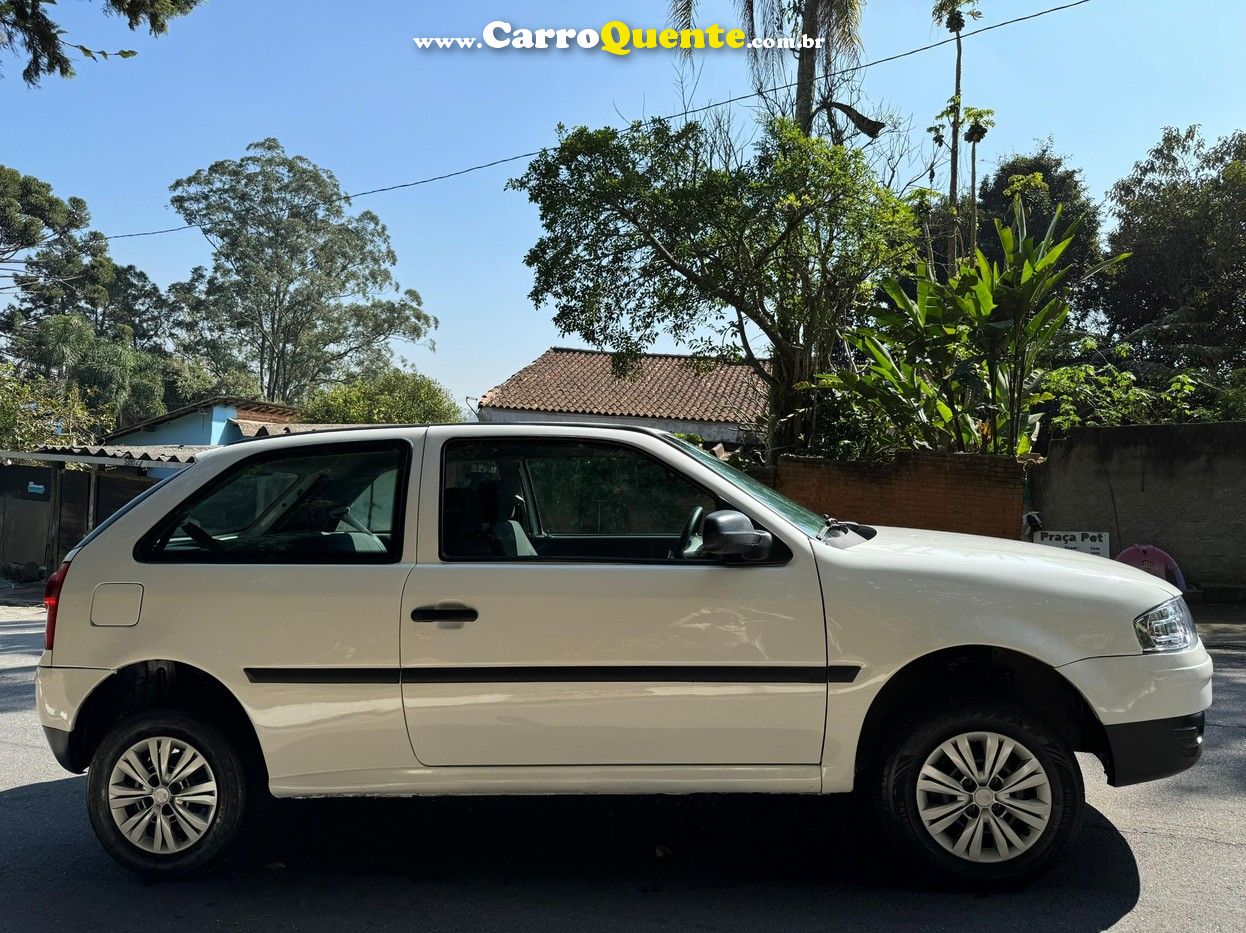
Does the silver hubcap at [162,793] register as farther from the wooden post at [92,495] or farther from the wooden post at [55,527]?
the wooden post at [55,527]

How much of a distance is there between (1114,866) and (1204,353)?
22.7 m

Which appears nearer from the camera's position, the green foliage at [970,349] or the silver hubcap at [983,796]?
the silver hubcap at [983,796]

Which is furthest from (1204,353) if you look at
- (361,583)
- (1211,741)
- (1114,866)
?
(361,583)

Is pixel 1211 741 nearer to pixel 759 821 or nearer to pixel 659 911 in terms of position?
pixel 759 821

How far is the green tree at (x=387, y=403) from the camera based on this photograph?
35.6m

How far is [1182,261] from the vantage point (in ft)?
87.8

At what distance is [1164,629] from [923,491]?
888 centimetres

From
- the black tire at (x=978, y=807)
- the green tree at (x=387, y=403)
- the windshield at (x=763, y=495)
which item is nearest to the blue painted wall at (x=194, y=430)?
the green tree at (x=387, y=403)

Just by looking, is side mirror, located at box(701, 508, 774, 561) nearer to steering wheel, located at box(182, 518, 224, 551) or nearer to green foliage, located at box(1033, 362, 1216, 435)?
steering wheel, located at box(182, 518, 224, 551)

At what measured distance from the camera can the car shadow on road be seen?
3654mm

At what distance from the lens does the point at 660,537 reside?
14.6ft

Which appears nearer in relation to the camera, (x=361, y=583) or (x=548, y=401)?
(x=361, y=583)

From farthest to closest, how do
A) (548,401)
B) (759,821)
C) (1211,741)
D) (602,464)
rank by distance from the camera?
1. (548,401)
2. (1211,741)
3. (759,821)
4. (602,464)

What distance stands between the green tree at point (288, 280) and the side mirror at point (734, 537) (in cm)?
5068
